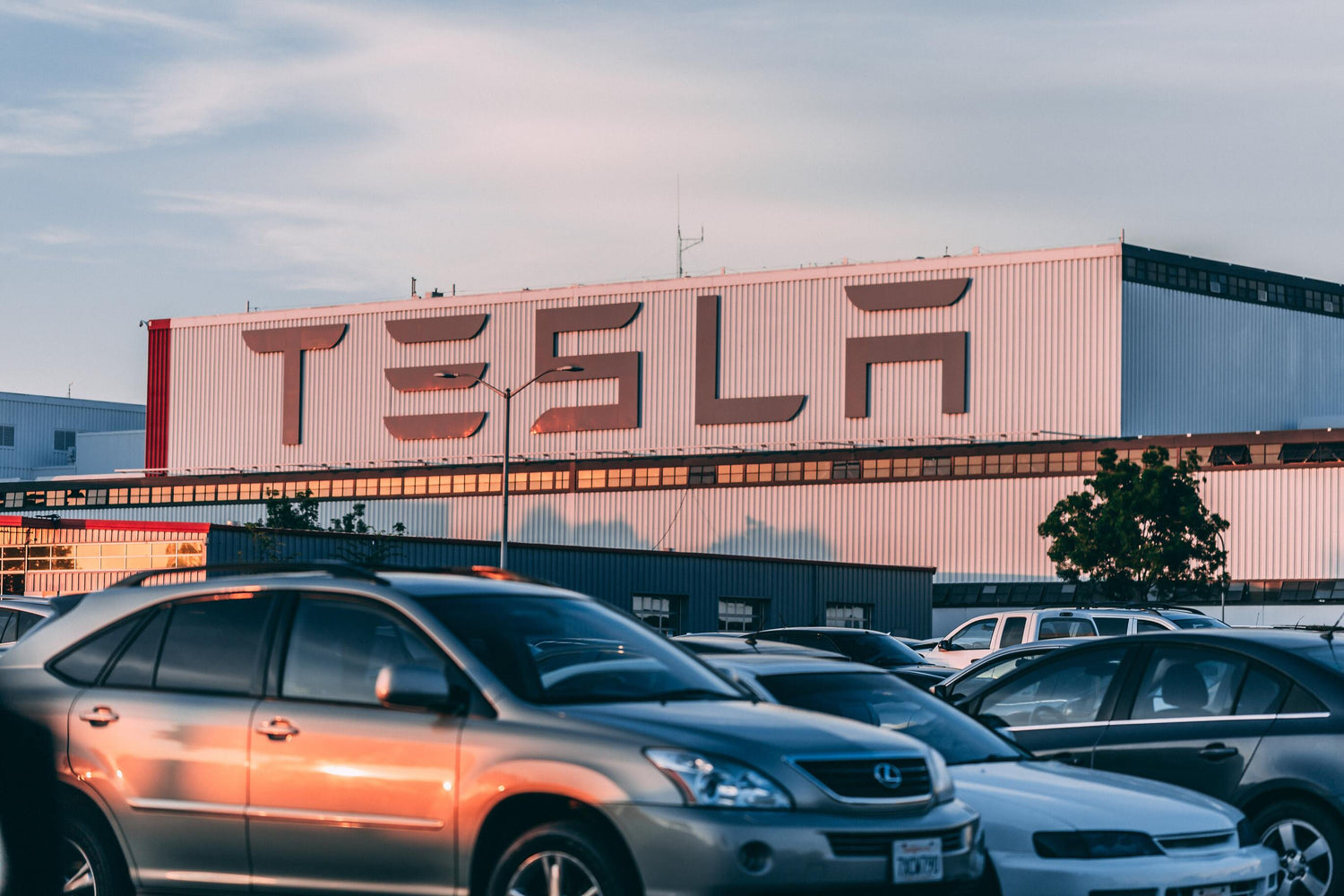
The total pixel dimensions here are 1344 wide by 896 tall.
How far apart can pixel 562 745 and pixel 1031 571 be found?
64.5m

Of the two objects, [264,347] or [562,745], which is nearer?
[562,745]

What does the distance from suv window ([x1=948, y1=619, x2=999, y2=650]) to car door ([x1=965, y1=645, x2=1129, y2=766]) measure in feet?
55.3

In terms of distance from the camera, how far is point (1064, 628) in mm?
25812

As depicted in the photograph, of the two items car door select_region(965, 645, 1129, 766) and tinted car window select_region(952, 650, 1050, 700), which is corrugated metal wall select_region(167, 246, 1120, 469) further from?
car door select_region(965, 645, 1129, 766)

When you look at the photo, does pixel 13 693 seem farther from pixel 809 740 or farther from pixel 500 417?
pixel 500 417

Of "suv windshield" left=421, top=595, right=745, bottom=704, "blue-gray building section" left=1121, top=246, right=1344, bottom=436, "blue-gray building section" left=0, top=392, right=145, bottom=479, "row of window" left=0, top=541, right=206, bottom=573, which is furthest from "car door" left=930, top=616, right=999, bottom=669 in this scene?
"blue-gray building section" left=0, top=392, right=145, bottom=479

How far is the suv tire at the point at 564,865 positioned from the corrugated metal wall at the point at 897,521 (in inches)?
2447

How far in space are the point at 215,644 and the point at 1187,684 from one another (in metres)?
5.33

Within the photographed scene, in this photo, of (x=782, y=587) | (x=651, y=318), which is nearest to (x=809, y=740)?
(x=782, y=587)

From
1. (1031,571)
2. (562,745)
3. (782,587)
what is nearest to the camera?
(562,745)

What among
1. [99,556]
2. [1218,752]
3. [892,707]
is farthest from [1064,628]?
[99,556]

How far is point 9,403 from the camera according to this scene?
11688cm

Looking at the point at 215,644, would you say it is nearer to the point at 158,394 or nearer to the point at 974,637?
the point at 974,637

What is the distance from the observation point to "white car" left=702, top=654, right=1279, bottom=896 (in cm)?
809
